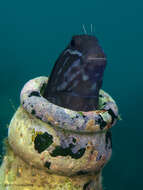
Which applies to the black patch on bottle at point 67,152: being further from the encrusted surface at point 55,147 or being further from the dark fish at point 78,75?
the dark fish at point 78,75

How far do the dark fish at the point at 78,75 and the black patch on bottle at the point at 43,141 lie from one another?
0.28m

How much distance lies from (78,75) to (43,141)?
0.49 m

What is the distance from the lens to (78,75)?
1773mm

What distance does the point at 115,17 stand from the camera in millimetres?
43594

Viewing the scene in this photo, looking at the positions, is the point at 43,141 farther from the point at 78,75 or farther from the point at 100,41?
the point at 100,41

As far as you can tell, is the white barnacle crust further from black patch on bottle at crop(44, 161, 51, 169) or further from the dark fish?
the dark fish

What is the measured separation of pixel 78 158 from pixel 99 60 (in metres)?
0.65

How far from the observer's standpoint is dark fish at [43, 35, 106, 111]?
1723mm

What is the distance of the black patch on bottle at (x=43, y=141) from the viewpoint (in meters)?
1.71

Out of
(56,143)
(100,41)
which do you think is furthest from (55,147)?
(100,41)

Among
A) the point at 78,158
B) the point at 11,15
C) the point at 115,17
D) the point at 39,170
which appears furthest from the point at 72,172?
the point at 11,15

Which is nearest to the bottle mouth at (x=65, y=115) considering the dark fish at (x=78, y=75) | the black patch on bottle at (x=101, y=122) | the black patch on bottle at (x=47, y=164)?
the black patch on bottle at (x=101, y=122)

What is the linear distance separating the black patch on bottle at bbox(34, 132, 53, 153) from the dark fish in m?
0.28

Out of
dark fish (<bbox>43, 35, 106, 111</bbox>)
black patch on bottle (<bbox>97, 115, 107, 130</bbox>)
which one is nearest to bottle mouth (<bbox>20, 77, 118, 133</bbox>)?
black patch on bottle (<bbox>97, 115, 107, 130</bbox>)
